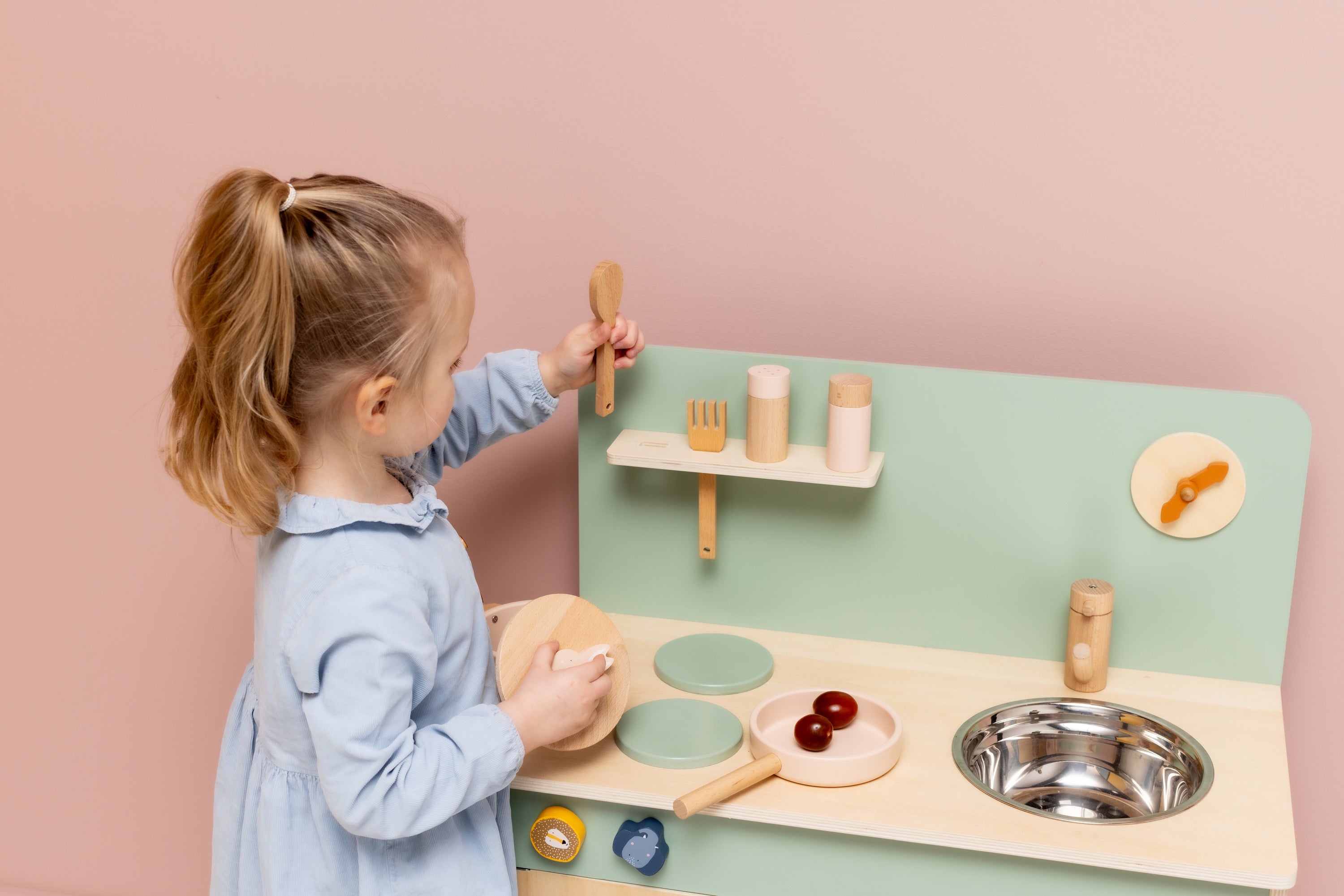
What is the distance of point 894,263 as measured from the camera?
1234mm

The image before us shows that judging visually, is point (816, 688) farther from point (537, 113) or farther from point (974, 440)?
point (537, 113)

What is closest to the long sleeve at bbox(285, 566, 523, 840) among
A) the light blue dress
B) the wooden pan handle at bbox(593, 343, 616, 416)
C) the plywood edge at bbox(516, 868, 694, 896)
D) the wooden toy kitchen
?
the light blue dress

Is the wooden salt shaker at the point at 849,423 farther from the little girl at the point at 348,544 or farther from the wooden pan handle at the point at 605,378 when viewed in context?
the little girl at the point at 348,544

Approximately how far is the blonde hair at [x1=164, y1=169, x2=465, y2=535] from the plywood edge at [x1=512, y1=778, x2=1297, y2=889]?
355 millimetres

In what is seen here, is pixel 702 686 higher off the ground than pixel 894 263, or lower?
lower

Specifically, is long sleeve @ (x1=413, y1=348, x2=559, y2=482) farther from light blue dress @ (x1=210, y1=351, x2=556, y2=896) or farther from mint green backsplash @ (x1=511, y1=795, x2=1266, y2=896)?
mint green backsplash @ (x1=511, y1=795, x2=1266, y2=896)

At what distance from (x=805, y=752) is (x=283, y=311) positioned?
1.86 ft

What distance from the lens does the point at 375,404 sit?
0.90 metres

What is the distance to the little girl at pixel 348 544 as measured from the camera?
33.8 inches

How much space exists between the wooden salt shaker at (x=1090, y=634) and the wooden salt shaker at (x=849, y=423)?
0.79ft

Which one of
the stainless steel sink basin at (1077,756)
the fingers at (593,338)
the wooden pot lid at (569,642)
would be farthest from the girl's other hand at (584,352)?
the stainless steel sink basin at (1077,756)

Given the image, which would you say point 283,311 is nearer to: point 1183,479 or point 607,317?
point 607,317

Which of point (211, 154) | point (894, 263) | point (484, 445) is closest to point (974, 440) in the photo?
point (894, 263)

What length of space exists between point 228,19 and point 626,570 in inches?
30.3
